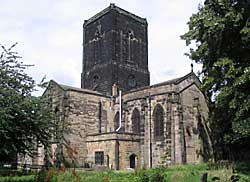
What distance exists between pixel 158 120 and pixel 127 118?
4.66 m

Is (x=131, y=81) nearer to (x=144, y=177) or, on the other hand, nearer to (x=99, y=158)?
(x=99, y=158)

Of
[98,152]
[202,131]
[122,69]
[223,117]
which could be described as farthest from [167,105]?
[122,69]

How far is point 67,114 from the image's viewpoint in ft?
135

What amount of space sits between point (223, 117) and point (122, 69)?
84.3ft

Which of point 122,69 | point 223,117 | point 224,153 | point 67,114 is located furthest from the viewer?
point 122,69

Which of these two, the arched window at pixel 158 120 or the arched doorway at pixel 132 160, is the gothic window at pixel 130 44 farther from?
the arched doorway at pixel 132 160

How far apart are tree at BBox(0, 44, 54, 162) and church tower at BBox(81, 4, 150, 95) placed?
2834 centimetres

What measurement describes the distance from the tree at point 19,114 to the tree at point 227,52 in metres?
10.00

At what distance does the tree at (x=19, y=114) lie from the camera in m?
18.6

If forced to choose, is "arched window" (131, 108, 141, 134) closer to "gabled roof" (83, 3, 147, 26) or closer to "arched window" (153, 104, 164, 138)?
"arched window" (153, 104, 164, 138)

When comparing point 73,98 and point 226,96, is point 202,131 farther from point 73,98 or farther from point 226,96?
point 226,96

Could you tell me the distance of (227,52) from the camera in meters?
23.4

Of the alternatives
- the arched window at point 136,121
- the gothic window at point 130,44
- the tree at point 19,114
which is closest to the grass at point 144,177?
the tree at point 19,114

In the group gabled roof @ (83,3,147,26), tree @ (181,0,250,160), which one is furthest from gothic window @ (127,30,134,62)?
tree @ (181,0,250,160)
